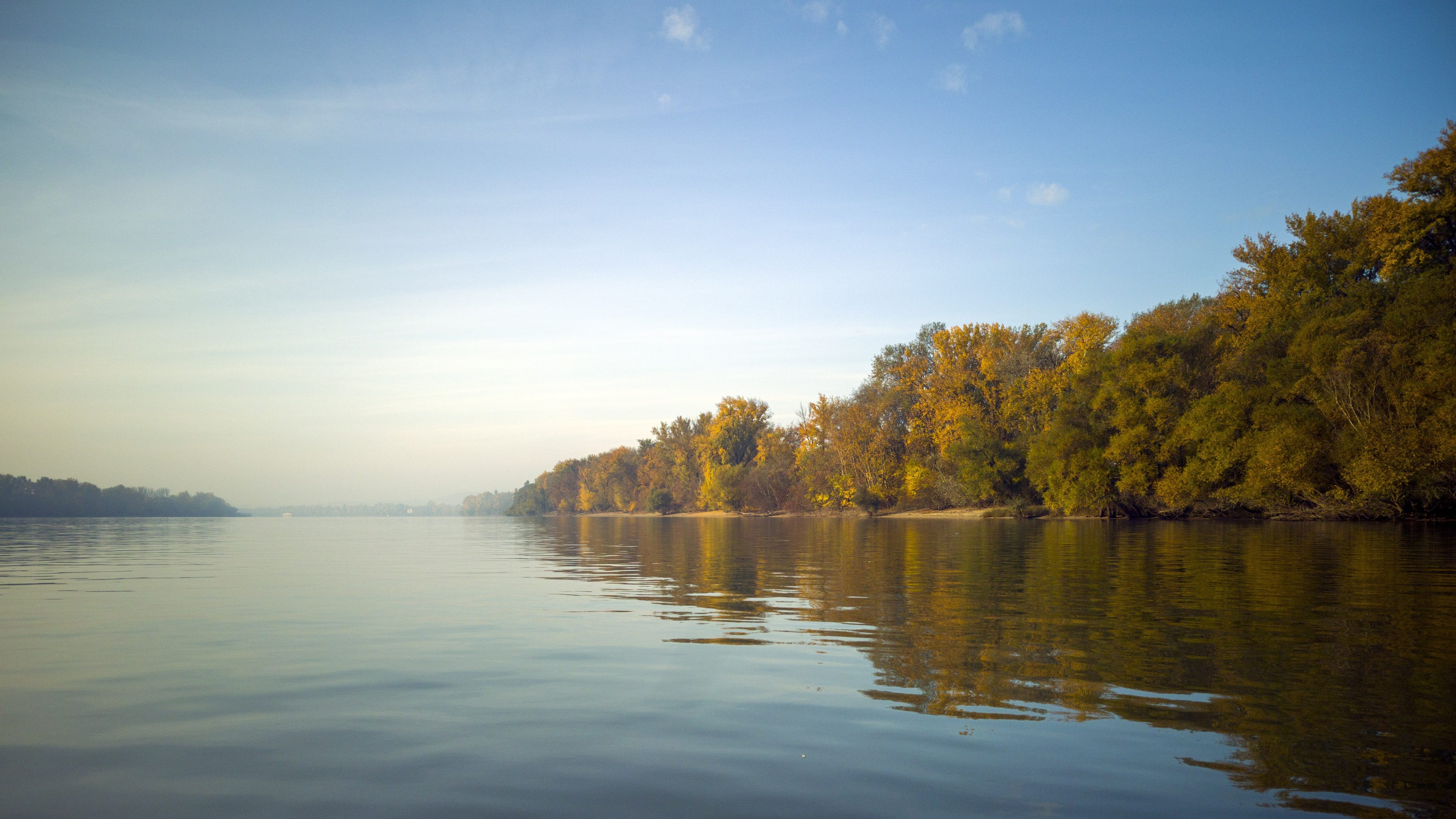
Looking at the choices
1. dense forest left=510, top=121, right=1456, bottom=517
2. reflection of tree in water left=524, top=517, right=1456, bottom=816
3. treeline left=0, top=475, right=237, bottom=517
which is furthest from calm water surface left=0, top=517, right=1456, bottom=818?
treeline left=0, top=475, right=237, bottom=517

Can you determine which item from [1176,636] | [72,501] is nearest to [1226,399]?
[1176,636]

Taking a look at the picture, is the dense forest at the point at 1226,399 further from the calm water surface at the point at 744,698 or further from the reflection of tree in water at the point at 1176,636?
the calm water surface at the point at 744,698

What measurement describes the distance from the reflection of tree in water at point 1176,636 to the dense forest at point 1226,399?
18.2 metres

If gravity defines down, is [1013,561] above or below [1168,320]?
below

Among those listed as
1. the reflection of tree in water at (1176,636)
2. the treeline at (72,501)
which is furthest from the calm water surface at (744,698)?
the treeline at (72,501)

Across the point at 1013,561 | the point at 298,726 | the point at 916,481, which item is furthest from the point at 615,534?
the point at 298,726

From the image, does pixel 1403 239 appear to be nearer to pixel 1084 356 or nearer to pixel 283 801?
pixel 1084 356

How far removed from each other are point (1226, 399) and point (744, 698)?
48.5m

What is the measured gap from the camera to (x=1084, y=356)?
61.4 metres

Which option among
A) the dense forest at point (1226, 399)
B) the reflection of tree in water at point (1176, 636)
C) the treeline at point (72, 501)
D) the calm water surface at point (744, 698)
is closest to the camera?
the calm water surface at point (744, 698)

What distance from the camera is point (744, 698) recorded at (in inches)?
245

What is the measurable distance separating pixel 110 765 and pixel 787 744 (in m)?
4.21

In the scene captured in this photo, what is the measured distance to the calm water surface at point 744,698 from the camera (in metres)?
4.07

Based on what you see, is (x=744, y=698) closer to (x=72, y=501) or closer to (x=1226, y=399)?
(x=1226, y=399)
